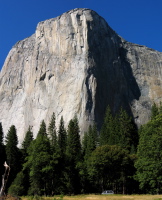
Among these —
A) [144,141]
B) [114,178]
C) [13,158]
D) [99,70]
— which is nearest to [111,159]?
[114,178]

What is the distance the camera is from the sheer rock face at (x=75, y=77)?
99.7 m

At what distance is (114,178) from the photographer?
153 ft

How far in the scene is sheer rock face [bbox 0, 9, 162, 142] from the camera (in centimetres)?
9969

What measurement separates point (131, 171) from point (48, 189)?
14158 mm

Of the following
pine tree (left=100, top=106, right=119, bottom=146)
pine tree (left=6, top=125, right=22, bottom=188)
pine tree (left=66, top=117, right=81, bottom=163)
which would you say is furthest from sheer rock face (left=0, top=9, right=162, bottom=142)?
pine tree (left=6, top=125, right=22, bottom=188)

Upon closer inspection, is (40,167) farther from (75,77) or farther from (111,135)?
(75,77)

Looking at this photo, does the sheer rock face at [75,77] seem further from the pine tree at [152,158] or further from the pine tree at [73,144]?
the pine tree at [152,158]

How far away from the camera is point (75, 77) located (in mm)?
101938

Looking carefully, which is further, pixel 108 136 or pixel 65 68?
pixel 65 68

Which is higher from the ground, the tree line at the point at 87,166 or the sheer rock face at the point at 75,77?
the sheer rock face at the point at 75,77

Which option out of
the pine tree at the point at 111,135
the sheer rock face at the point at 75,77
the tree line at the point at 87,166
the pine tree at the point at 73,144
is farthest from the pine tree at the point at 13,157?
the sheer rock face at the point at 75,77

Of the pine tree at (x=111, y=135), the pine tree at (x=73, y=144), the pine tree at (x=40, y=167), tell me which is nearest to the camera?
the pine tree at (x=40, y=167)

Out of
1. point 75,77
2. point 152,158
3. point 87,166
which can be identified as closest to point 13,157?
point 87,166

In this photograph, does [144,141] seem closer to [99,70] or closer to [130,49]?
[99,70]
